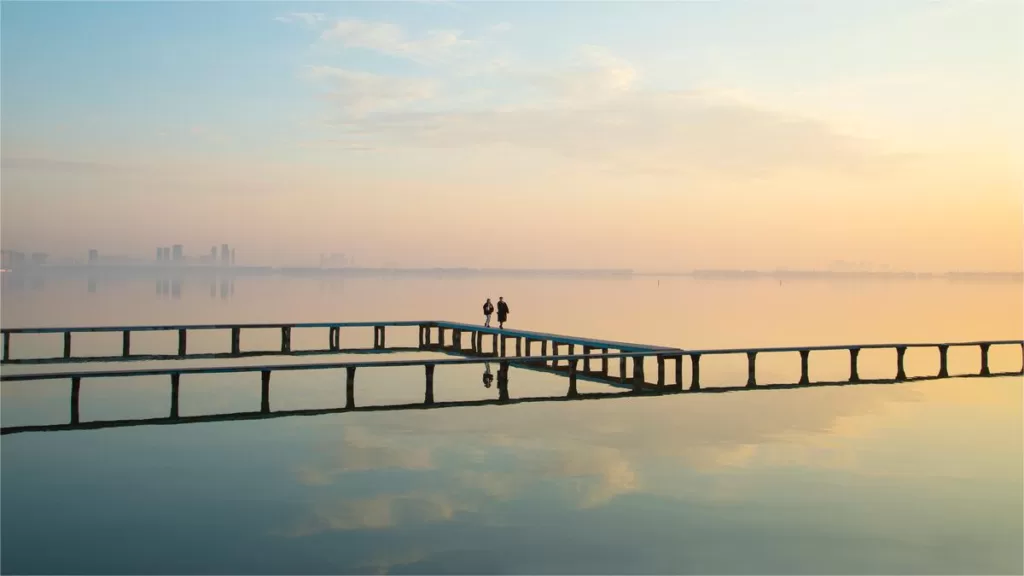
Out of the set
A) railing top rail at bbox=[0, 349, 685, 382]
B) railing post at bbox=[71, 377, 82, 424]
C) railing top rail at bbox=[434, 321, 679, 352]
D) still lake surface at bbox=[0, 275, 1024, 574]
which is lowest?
still lake surface at bbox=[0, 275, 1024, 574]

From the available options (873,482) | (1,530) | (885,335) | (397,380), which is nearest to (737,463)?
(873,482)

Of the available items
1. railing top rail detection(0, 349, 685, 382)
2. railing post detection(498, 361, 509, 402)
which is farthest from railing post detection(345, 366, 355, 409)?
railing post detection(498, 361, 509, 402)

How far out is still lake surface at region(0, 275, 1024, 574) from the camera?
12039 mm

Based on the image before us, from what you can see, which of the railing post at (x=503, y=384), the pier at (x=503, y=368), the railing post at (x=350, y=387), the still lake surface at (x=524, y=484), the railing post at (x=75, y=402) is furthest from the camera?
the railing post at (x=503, y=384)

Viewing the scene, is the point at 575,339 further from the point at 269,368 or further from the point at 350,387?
the point at 269,368

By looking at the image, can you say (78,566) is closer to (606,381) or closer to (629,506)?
(629,506)

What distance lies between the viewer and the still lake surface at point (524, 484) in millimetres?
12039

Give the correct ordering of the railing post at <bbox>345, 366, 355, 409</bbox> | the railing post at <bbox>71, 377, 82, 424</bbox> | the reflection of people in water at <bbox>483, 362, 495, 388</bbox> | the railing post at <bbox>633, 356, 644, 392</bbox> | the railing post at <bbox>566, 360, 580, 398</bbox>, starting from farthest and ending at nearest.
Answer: the reflection of people in water at <bbox>483, 362, 495, 388</bbox> → the railing post at <bbox>633, 356, 644, 392</bbox> → the railing post at <bbox>566, 360, 580, 398</bbox> → the railing post at <bbox>345, 366, 355, 409</bbox> → the railing post at <bbox>71, 377, 82, 424</bbox>

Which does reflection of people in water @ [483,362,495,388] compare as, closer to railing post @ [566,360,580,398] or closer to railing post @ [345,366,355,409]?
railing post @ [566,360,580,398]

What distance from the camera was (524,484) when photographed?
15.5 meters

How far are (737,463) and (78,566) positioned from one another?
Result: 1150 centimetres

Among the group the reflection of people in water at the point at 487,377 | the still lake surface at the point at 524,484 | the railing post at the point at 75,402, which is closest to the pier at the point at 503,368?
the railing post at the point at 75,402

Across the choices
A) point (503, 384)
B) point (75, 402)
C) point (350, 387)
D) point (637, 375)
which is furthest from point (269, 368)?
point (637, 375)

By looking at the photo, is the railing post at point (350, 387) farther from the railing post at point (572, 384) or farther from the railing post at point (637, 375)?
the railing post at point (637, 375)
